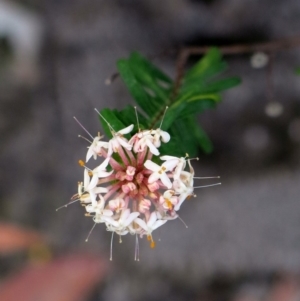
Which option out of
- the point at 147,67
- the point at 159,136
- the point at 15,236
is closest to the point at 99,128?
the point at 147,67

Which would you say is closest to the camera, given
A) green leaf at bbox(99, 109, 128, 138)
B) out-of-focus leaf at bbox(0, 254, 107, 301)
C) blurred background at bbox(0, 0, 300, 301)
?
green leaf at bbox(99, 109, 128, 138)

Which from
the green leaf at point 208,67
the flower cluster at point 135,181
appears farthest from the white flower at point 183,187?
the green leaf at point 208,67

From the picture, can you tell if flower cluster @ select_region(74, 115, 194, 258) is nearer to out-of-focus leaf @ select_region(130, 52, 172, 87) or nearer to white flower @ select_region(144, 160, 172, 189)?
white flower @ select_region(144, 160, 172, 189)

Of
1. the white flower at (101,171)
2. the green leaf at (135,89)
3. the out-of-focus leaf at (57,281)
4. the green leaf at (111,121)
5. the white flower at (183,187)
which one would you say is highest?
the green leaf at (135,89)

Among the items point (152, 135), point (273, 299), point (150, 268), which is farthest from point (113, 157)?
point (273, 299)

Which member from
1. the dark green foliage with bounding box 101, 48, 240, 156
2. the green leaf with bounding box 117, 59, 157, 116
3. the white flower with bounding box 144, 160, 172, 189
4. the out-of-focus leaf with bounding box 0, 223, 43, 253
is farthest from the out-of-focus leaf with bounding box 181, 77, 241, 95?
the out-of-focus leaf with bounding box 0, 223, 43, 253

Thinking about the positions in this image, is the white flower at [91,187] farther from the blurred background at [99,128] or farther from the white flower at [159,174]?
the blurred background at [99,128]
